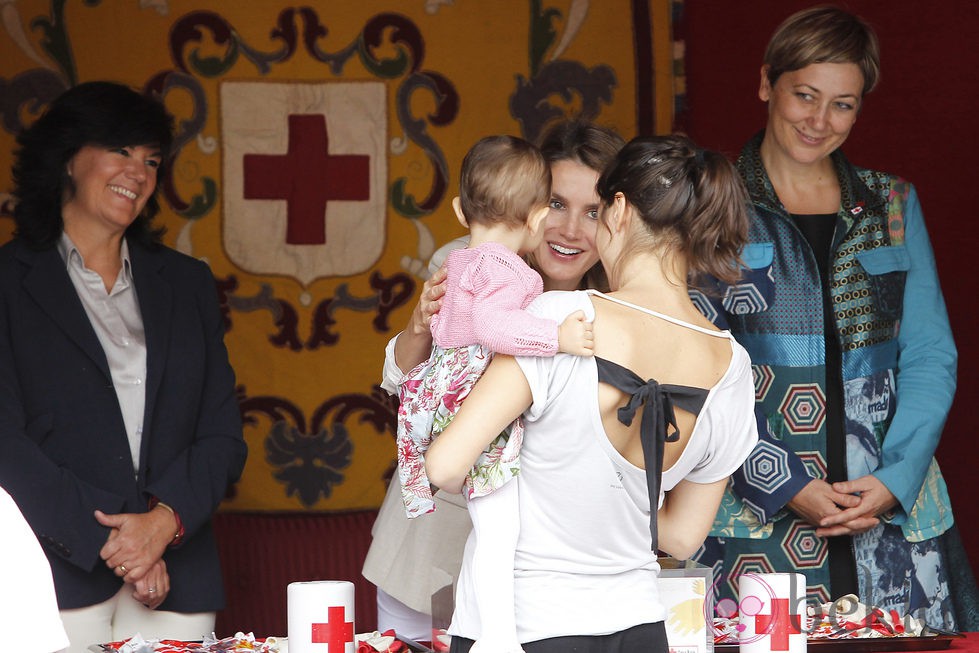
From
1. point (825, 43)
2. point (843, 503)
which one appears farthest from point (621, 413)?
point (825, 43)

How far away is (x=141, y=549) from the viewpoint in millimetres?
2938

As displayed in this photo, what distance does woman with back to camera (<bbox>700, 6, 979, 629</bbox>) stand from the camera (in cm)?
296

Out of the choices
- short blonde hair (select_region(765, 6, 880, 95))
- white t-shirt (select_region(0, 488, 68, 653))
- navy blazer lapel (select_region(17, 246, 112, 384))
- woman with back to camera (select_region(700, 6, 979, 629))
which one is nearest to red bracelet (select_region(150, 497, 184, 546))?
navy blazer lapel (select_region(17, 246, 112, 384))

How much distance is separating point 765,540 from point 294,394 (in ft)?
5.55

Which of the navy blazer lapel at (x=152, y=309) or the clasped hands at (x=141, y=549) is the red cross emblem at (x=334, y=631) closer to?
the clasped hands at (x=141, y=549)

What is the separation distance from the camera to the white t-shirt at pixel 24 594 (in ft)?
3.69

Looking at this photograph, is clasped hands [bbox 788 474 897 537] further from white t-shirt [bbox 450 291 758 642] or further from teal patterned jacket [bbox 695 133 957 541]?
white t-shirt [bbox 450 291 758 642]

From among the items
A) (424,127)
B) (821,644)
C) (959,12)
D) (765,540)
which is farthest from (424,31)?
(821,644)

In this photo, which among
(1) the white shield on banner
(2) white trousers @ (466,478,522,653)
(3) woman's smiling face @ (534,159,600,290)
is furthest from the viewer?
(1) the white shield on banner

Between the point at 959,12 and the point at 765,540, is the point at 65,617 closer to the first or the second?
the point at 765,540

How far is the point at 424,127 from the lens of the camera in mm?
4129

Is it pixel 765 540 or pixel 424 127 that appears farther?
pixel 424 127

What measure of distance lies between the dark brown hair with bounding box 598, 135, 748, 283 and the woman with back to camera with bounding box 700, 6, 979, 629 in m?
1.01

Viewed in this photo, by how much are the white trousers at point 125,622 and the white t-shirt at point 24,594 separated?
1813 mm
